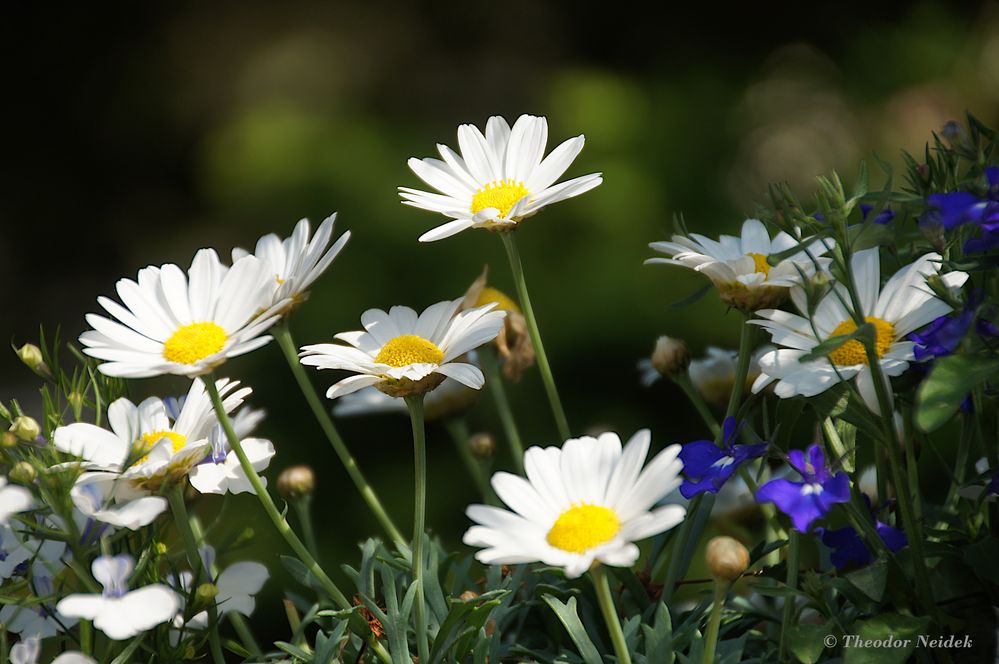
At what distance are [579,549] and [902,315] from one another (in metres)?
0.20

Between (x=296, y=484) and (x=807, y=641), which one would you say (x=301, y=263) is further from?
(x=807, y=641)

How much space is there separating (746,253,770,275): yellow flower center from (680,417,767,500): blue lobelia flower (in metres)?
0.08

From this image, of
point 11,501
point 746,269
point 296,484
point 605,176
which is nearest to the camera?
point 11,501

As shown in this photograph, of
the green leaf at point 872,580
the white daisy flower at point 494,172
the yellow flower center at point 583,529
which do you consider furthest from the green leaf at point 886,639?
the white daisy flower at point 494,172

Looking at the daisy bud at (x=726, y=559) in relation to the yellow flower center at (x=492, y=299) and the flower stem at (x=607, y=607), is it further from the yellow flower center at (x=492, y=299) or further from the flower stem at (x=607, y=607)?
the yellow flower center at (x=492, y=299)

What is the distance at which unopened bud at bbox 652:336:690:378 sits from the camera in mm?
572

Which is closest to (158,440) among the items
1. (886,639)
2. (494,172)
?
(494,172)

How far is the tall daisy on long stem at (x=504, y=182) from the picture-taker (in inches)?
20.4

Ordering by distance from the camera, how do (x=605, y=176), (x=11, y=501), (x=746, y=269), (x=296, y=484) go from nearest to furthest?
1. (x=11, y=501)
2. (x=746, y=269)
3. (x=296, y=484)
4. (x=605, y=176)

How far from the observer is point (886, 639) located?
439 mm

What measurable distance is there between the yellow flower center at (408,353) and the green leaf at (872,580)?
199 millimetres

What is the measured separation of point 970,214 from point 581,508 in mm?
191

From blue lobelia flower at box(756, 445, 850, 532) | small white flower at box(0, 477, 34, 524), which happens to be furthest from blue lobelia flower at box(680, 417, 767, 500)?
small white flower at box(0, 477, 34, 524)

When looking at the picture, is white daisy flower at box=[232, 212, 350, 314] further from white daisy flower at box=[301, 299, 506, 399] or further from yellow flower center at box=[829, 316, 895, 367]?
yellow flower center at box=[829, 316, 895, 367]
